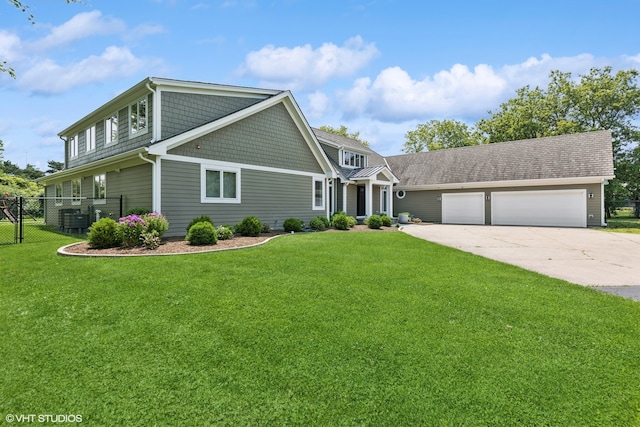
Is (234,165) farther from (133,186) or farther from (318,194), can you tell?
(318,194)

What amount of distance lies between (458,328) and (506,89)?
38.8m

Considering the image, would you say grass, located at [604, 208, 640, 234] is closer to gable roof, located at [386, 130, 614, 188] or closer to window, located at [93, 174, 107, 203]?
gable roof, located at [386, 130, 614, 188]

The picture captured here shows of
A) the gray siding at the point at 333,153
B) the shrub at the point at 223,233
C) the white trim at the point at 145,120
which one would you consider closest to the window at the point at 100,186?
the white trim at the point at 145,120

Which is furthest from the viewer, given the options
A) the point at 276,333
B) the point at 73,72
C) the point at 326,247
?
the point at 73,72

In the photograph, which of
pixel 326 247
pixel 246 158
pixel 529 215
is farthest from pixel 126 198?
pixel 529 215

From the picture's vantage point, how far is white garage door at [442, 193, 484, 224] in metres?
22.6

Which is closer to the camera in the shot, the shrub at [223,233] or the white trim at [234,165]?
the shrub at [223,233]

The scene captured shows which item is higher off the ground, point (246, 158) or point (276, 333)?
point (246, 158)

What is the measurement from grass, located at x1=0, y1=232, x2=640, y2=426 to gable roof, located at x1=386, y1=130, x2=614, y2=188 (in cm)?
1748

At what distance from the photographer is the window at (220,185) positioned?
1209 centimetres

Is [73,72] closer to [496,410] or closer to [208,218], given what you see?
[208,218]

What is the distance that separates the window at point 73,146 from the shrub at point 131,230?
13.2 meters

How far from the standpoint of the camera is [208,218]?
1125 cm

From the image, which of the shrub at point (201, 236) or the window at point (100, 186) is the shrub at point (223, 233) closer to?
the shrub at point (201, 236)
